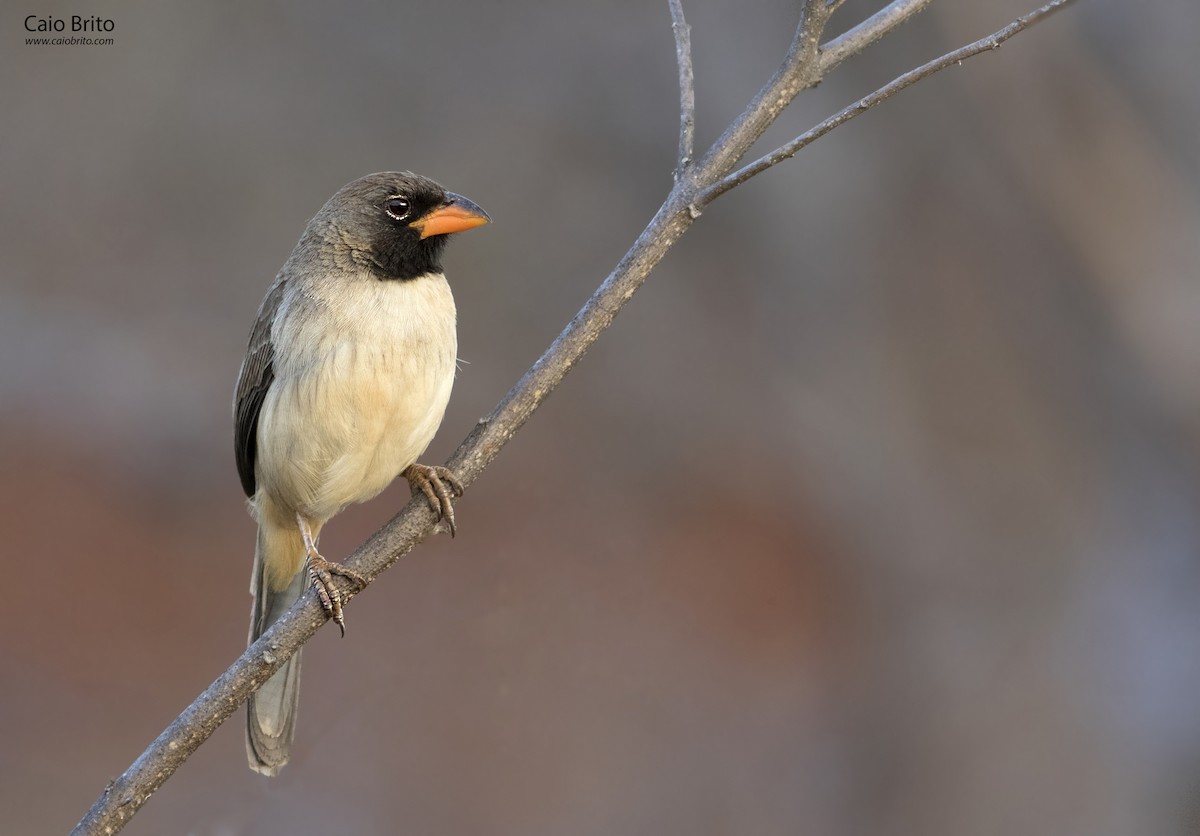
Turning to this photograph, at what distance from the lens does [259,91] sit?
9.75 meters

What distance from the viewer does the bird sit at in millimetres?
3748

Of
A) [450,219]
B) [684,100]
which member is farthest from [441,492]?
[684,100]

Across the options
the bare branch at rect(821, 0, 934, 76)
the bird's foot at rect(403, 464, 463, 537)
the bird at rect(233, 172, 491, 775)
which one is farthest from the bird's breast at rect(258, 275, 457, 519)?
the bare branch at rect(821, 0, 934, 76)

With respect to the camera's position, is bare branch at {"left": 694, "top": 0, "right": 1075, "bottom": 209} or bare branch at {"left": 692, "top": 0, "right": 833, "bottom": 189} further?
bare branch at {"left": 692, "top": 0, "right": 833, "bottom": 189}

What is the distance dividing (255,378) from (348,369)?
A: 573 mm

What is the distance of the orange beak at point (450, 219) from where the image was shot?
157 inches

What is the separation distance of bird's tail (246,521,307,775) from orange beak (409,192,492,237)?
4.18ft

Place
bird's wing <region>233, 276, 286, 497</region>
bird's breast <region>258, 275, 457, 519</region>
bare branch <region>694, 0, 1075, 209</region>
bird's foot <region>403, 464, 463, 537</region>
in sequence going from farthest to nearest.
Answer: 1. bird's wing <region>233, 276, 286, 497</region>
2. bird's breast <region>258, 275, 457, 519</region>
3. bird's foot <region>403, 464, 463, 537</region>
4. bare branch <region>694, 0, 1075, 209</region>

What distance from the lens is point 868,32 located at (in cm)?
324

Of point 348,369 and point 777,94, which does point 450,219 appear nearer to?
point 348,369

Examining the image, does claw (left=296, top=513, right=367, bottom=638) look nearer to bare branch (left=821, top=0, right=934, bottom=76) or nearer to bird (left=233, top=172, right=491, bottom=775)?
bird (left=233, top=172, right=491, bottom=775)

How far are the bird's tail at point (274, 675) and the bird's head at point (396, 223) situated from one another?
1.13m

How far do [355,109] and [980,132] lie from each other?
16.4 ft

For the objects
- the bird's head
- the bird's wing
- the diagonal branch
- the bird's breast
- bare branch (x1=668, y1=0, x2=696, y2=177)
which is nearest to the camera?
the diagonal branch
